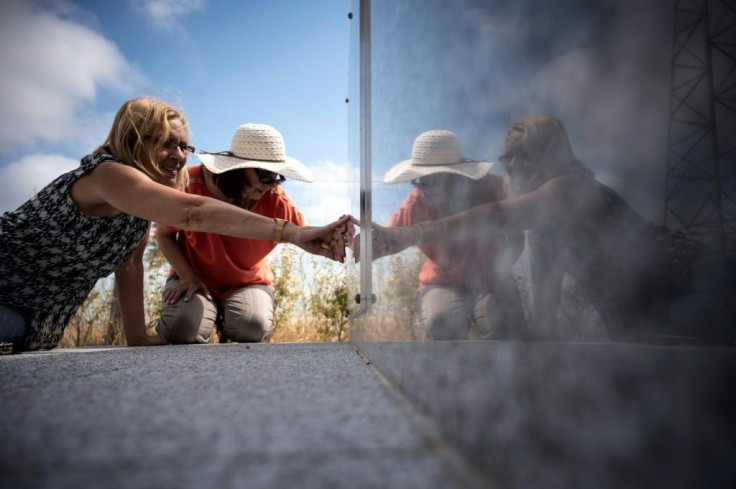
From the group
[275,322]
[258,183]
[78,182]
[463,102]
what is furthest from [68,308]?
[463,102]

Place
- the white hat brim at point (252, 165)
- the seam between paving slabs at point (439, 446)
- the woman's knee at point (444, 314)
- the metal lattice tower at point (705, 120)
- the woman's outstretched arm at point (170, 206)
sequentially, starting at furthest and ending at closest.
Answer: the white hat brim at point (252, 165)
the woman's outstretched arm at point (170, 206)
the woman's knee at point (444, 314)
the seam between paving slabs at point (439, 446)
the metal lattice tower at point (705, 120)

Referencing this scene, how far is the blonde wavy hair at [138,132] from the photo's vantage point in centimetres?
175

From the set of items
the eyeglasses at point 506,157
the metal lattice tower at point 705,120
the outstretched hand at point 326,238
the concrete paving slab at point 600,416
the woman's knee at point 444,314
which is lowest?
the concrete paving slab at point 600,416

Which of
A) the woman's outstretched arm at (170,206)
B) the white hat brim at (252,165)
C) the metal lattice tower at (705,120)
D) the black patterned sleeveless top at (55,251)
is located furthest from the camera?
the white hat brim at (252,165)

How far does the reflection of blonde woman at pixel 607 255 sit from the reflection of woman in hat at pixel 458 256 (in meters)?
0.04

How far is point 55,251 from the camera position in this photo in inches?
68.2

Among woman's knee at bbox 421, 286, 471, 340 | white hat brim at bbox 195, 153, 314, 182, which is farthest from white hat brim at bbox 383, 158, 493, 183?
white hat brim at bbox 195, 153, 314, 182

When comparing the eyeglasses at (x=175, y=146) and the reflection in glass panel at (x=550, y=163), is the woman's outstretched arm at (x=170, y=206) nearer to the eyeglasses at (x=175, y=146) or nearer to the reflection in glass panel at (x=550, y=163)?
the eyeglasses at (x=175, y=146)

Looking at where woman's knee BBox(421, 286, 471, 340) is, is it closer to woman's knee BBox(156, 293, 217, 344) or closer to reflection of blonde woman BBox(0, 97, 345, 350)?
reflection of blonde woman BBox(0, 97, 345, 350)

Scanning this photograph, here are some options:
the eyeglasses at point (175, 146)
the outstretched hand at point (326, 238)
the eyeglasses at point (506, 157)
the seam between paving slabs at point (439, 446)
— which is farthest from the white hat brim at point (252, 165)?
the eyeglasses at point (506, 157)

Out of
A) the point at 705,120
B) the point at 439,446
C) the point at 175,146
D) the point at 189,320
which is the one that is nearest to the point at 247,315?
the point at 189,320

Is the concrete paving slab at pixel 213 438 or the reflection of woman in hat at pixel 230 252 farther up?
the reflection of woman in hat at pixel 230 252

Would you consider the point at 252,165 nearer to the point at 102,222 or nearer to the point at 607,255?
the point at 102,222

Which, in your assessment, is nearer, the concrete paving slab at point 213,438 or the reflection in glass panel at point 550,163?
the reflection in glass panel at point 550,163
